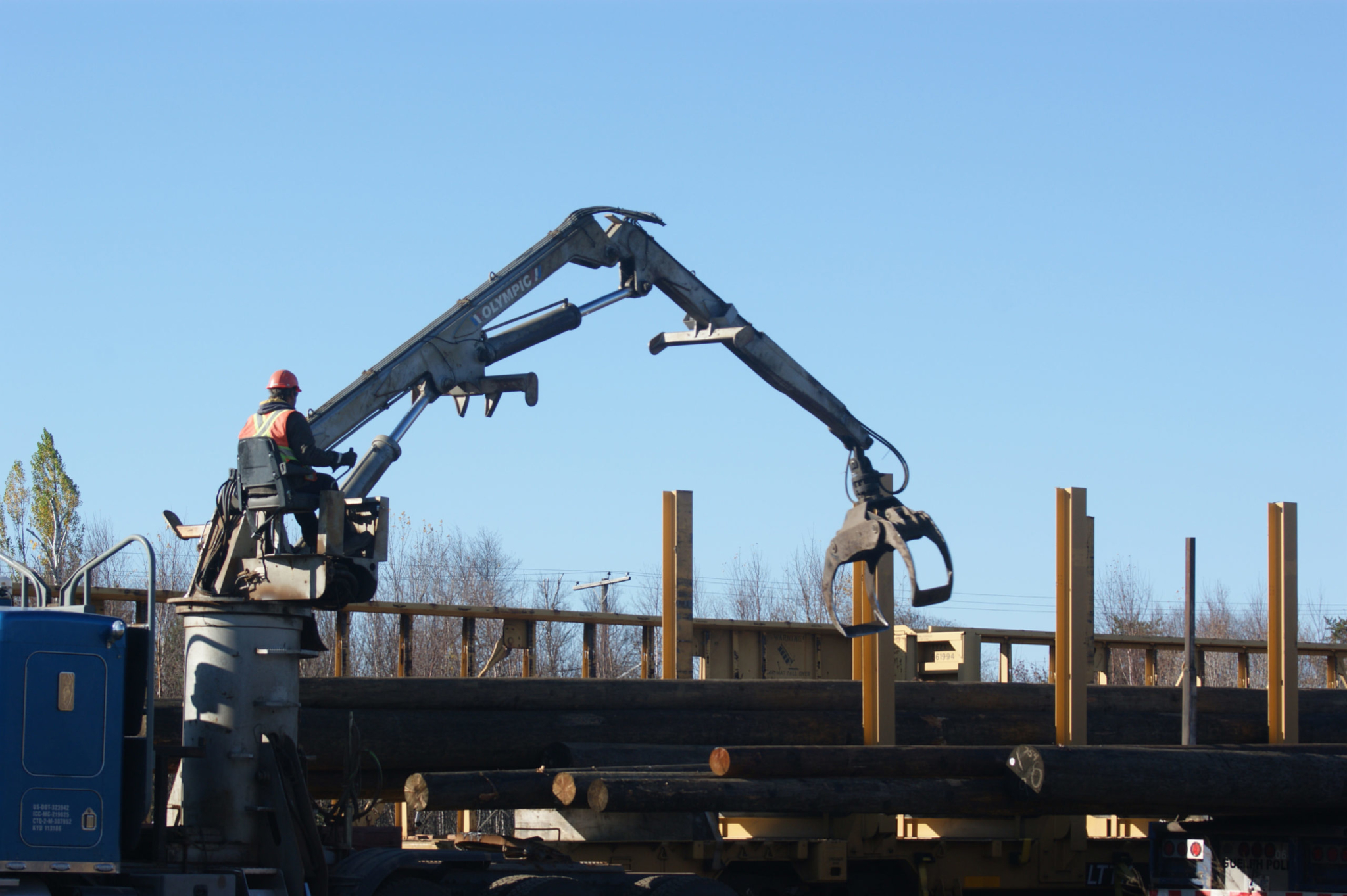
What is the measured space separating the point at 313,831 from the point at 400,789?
8.06 feet

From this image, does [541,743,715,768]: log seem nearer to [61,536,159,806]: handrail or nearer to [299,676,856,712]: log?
[299,676,856,712]: log

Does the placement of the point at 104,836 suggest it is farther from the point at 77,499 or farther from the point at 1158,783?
the point at 77,499

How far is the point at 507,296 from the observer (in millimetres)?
10906

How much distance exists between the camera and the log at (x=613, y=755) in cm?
1084

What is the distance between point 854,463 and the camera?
10641 millimetres

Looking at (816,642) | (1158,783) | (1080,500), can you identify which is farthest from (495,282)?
(816,642)

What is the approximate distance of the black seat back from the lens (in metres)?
8.42

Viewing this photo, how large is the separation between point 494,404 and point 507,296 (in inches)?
31.7

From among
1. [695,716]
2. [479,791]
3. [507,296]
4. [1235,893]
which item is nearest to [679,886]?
[479,791]

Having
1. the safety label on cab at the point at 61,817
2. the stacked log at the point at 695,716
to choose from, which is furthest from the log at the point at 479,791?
the safety label on cab at the point at 61,817

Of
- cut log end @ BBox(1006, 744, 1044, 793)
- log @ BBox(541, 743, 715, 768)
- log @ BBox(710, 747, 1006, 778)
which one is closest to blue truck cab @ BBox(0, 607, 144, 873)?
log @ BBox(710, 747, 1006, 778)

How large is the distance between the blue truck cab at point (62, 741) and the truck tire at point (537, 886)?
7.42 feet

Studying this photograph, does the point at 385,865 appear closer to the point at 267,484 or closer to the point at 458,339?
the point at 267,484

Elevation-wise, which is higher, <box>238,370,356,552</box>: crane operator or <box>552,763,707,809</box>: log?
<box>238,370,356,552</box>: crane operator
